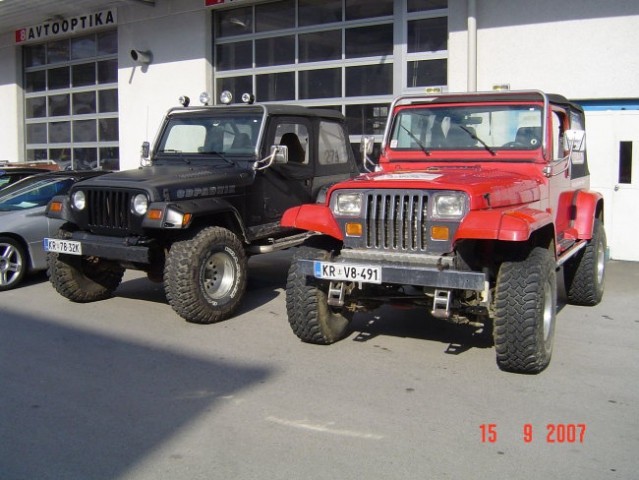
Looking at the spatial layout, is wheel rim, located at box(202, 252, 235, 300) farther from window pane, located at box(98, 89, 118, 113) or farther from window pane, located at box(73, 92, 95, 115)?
window pane, located at box(73, 92, 95, 115)

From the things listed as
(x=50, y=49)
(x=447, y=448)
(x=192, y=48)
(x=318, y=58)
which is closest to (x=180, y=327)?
(x=447, y=448)

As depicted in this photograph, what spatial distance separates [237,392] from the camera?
Answer: 4.61 m

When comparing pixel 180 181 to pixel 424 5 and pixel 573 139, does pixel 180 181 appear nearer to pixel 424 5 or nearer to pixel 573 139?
pixel 573 139

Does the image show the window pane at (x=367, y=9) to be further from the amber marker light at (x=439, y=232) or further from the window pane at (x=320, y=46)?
the amber marker light at (x=439, y=232)

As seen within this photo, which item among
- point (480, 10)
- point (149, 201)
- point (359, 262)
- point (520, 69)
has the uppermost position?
point (480, 10)

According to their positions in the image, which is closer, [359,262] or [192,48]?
[359,262]

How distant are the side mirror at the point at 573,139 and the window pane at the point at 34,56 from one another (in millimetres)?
14893

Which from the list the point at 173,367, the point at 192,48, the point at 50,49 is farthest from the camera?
the point at 50,49

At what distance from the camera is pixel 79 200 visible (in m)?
6.61

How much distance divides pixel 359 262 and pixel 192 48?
10107 millimetres

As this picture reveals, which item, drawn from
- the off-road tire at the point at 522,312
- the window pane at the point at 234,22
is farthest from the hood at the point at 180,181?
the window pane at the point at 234,22

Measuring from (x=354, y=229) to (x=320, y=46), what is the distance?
8.01 meters

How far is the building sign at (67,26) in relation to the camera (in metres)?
15.0

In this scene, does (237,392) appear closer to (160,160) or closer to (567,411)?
(567,411)
